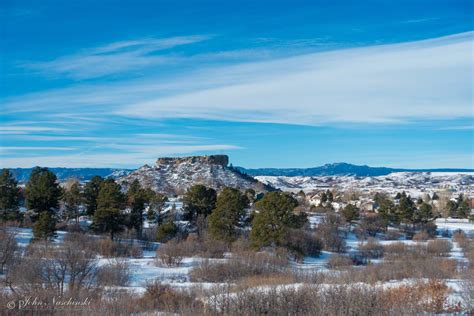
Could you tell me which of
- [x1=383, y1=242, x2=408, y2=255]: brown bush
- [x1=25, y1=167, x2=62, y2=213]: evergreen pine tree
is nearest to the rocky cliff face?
[x1=25, y1=167, x2=62, y2=213]: evergreen pine tree

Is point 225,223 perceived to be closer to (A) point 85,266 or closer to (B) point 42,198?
(B) point 42,198

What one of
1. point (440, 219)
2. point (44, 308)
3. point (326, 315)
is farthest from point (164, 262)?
point (440, 219)

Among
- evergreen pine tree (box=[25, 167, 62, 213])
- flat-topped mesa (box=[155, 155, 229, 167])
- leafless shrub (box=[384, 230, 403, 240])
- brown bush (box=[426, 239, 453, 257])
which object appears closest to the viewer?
evergreen pine tree (box=[25, 167, 62, 213])

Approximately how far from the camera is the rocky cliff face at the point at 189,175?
340ft

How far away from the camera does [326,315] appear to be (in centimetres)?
1068

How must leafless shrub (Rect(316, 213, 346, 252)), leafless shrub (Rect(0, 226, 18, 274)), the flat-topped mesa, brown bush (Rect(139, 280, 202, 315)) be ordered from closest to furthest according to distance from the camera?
brown bush (Rect(139, 280, 202, 315)) → leafless shrub (Rect(0, 226, 18, 274)) → leafless shrub (Rect(316, 213, 346, 252)) → the flat-topped mesa

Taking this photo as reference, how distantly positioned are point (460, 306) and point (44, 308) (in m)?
11.4

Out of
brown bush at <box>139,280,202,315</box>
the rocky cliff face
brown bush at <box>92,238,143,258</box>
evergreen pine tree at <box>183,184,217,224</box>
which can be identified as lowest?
brown bush at <box>92,238,143,258</box>

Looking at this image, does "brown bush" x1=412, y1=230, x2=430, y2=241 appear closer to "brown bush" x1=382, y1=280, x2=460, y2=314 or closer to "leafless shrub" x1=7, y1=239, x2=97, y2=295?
"brown bush" x1=382, y1=280, x2=460, y2=314

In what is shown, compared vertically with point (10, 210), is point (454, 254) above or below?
below

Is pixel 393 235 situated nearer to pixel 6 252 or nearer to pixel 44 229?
pixel 44 229

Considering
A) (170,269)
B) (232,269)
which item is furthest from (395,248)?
Answer: (232,269)

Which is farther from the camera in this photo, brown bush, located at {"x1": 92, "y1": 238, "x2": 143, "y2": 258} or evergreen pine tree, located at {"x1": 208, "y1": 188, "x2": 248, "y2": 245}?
evergreen pine tree, located at {"x1": 208, "y1": 188, "x2": 248, "y2": 245}

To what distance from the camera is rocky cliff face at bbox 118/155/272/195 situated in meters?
104
